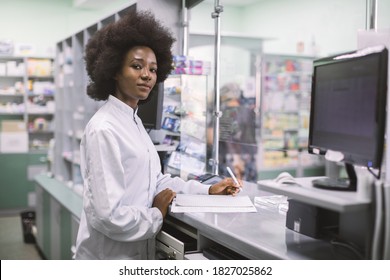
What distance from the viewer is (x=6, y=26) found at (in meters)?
6.20

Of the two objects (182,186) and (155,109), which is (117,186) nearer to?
(182,186)

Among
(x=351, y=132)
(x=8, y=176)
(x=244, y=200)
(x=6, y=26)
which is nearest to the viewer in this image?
(x=351, y=132)

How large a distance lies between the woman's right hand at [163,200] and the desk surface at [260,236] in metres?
0.04

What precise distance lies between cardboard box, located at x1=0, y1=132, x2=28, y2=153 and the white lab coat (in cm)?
448

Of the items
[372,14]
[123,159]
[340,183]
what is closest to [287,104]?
[372,14]

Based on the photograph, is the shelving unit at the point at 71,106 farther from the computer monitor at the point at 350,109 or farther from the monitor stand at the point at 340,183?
the monitor stand at the point at 340,183

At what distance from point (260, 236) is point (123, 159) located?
1.85 feet

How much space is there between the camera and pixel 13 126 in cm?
596

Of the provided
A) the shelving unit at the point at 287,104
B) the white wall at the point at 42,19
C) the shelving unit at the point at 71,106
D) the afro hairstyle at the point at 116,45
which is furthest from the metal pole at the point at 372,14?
the white wall at the point at 42,19

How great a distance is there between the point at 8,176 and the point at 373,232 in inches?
212

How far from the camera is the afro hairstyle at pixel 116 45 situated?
181 centimetres

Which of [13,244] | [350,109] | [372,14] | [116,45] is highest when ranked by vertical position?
[372,14]
